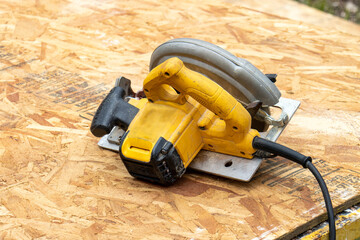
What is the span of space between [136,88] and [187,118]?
685 mm

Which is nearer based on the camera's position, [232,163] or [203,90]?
[203,90]

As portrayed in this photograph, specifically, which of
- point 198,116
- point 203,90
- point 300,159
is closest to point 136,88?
point 198,116

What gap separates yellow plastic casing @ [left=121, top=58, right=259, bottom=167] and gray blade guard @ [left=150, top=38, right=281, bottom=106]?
107mm

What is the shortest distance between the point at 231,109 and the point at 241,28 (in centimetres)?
142

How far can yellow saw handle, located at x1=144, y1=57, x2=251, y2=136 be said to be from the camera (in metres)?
1.50

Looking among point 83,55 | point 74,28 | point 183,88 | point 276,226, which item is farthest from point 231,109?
point 74,28

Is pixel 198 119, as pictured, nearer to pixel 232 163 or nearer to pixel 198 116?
pixel 198 116

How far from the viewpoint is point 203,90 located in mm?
1501

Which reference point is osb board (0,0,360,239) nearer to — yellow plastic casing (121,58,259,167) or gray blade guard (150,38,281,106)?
yellow plastic casing (121,58,259,167)

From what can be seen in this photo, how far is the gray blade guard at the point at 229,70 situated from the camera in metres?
1.62

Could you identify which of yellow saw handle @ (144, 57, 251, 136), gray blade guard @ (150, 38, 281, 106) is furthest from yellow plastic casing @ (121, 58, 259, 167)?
gray blade guard @ (150, 38, 281, 106)

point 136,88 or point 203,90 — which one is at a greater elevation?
point 203,90

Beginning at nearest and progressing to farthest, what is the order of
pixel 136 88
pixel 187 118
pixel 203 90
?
1. pixel 203 90
2. pixel 187 118
3. pixel 136 88

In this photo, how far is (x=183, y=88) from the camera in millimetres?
1525
